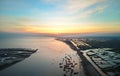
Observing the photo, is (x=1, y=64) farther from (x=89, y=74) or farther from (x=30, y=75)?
(x=89, y=74)

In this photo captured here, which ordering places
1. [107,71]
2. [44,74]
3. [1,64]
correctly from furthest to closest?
[1,64], [44,74], [107,71]

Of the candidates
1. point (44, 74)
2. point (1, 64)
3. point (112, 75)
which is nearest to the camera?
point (112, 75)

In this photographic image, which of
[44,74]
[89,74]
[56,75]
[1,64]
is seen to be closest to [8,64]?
[1,64]

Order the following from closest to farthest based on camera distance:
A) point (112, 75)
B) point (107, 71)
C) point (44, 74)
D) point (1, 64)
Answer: point (112, 75) < point (107, 71) < point (44, 74) < point (1, 64)

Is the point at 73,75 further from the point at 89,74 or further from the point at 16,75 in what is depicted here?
the point at 16,75

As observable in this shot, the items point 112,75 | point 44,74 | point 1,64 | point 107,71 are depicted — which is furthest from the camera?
point 1,64

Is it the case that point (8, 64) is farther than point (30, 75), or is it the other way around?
point (8, 64)

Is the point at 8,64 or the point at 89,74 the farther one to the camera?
the point at 8,64

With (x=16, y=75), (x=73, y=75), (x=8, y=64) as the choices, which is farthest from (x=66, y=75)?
(x=8, y=64)

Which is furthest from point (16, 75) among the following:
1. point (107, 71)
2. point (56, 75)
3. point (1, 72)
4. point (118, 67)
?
point (118, 67)
